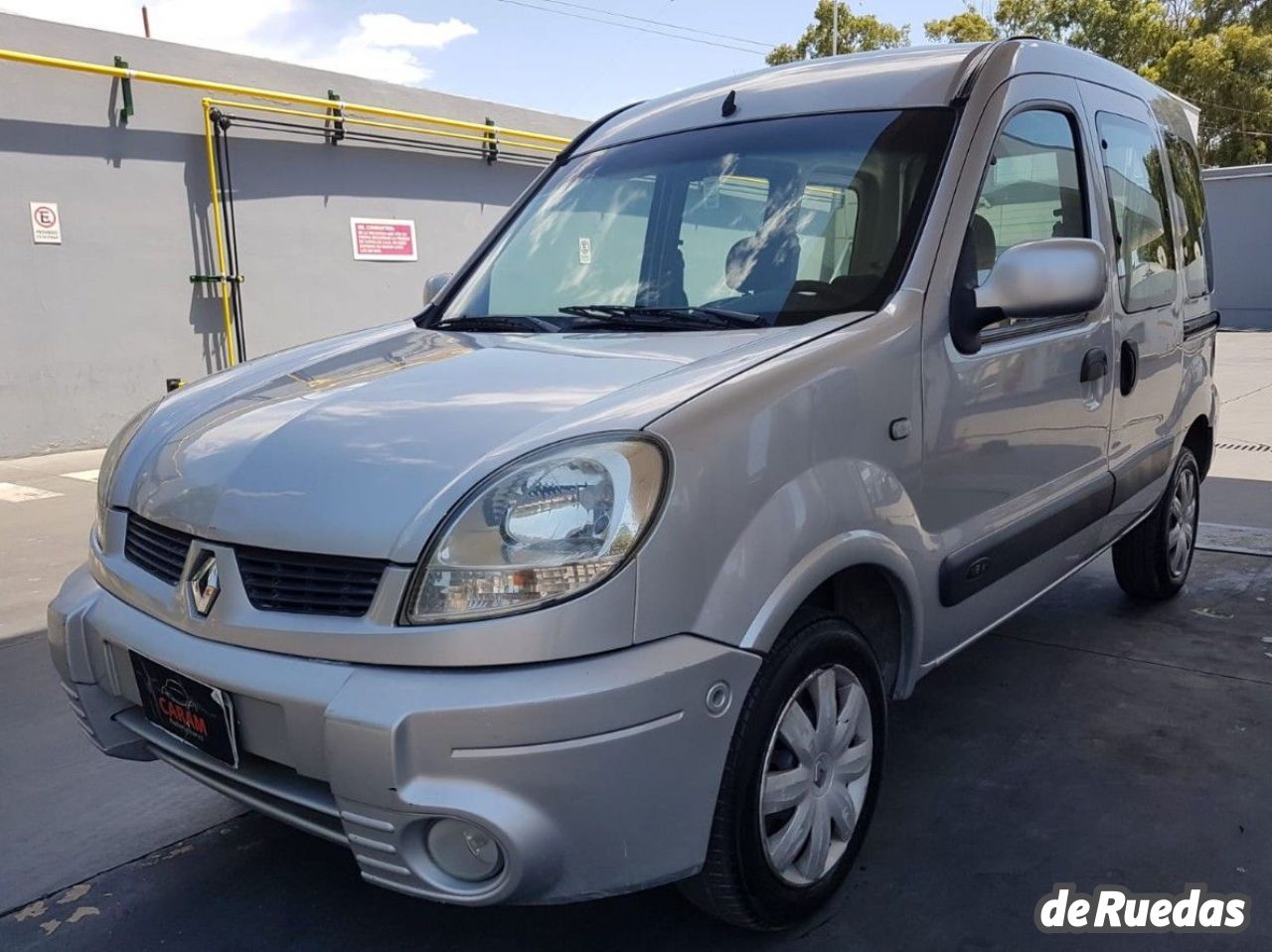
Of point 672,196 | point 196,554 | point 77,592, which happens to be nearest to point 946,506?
point 672,196

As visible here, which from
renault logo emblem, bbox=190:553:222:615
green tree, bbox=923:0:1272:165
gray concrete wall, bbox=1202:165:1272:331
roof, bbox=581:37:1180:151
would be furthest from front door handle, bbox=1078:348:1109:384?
green tree, bbox=923:0:1272:165

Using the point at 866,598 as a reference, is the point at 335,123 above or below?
above

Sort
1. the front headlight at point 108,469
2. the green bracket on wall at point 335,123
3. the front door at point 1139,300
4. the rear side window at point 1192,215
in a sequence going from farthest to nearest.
Result: 1. the green bracket on wall at point 335,123
2. the rear side window at point 1192,215
3. the front door at point 1139,300
4. the front headlight at point 108,469

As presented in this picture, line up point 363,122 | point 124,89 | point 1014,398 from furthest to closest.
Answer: point 363,122 → point 124,89 → point 1014,398

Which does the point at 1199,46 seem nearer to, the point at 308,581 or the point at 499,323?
the point at 499,323

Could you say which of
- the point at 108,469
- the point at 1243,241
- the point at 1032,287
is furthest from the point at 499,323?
the point at 1243,241

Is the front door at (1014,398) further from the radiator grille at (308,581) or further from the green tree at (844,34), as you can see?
the green tree at (844,34)

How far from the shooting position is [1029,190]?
2.98 meters

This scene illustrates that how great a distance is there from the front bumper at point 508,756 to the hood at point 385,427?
24cm

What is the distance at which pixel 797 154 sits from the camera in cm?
282

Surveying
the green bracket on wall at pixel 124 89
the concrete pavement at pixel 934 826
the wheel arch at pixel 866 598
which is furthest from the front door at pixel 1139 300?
the green bracket on wall at pixel 124 89

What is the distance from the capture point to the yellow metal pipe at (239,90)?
8609mm

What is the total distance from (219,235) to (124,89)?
139 cm

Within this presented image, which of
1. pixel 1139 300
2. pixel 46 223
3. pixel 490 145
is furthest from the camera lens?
pixel 490 145
